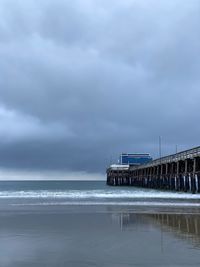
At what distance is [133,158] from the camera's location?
131m

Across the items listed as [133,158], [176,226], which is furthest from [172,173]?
[133,158]

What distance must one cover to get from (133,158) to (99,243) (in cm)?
11961

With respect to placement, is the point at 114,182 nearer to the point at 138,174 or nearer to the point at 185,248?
the point at 138,174

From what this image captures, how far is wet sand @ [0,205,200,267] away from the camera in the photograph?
965cm

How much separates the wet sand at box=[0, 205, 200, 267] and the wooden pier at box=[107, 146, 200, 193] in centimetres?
3385

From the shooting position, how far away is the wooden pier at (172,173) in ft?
171

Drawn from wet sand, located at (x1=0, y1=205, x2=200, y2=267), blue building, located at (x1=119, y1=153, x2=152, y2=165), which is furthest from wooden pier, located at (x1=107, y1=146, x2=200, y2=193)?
wet sand, located at (x1=0, y1=205, x2=200, y2=267)

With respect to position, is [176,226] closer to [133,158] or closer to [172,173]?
[172,173]

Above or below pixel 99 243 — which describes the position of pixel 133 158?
above

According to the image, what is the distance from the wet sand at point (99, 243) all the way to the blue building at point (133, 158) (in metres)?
112

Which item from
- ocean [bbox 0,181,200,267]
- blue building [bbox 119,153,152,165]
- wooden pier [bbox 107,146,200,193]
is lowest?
ocean [bbox 0,181,200,267]

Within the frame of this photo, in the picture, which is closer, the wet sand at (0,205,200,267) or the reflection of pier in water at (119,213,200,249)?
the wet sand at (0,205,200,267)

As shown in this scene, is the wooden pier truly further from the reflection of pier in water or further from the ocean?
the ocean

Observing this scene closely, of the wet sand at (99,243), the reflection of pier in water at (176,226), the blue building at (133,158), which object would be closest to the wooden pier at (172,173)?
the blue building at (133,158)
